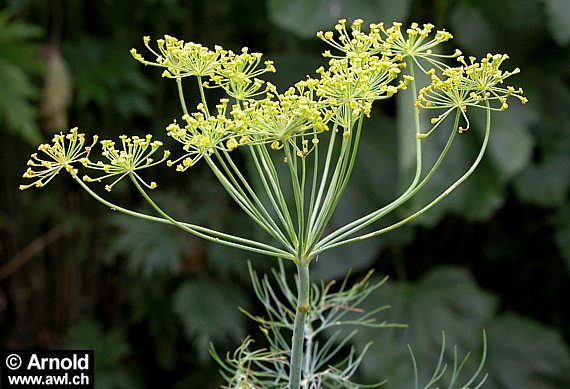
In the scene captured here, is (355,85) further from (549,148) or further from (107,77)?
(549,148)

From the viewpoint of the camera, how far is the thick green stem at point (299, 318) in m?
0.52

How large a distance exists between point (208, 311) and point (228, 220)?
0.70 feet

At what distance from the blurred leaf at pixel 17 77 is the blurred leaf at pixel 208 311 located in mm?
468

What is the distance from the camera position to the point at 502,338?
1710 millimetres

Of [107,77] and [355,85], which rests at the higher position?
[107,77]

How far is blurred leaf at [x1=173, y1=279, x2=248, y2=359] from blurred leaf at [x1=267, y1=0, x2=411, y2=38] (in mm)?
600

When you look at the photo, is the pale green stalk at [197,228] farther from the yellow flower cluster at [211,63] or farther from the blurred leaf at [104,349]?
the blurred leaf at [104,349]

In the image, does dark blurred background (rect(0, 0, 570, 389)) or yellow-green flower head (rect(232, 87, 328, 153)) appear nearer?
yellow-green flower head (rect(232, 87, 328, 153))

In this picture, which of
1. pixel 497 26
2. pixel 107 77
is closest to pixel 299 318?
pixel 107 77

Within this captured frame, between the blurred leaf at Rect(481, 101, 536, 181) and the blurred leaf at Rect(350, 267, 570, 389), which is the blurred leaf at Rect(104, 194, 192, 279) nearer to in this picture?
the blurred leaf at Rect(350, 267, 570, 389)

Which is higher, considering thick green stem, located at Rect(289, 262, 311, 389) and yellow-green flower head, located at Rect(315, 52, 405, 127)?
yellow-green flower head, located at Rect(315, 52, 405, 127)

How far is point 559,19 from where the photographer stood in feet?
5.19

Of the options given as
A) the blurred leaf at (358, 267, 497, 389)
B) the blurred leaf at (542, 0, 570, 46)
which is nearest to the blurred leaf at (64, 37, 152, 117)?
the blurred leaf at (358, 267, 497, 389)

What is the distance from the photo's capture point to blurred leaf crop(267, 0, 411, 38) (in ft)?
5.06
